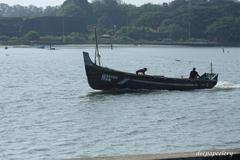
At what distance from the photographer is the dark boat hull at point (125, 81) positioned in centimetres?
4266

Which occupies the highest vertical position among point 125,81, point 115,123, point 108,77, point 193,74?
point 108,77

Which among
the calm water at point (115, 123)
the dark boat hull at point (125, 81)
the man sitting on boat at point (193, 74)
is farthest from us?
the man sitting on boat at point (193, 74)

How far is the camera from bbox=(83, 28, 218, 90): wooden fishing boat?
42.7 m

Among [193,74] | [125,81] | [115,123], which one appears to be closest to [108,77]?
[125,81]

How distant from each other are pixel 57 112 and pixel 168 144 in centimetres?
1209

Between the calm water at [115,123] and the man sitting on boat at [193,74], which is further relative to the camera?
the man sitting on boat at [193,74]

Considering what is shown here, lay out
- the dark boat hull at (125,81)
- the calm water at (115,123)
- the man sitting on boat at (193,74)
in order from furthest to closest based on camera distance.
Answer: the man sitting on boat at (193,74) → the dark boat hull at (125,81) → the calm water at (115,123)

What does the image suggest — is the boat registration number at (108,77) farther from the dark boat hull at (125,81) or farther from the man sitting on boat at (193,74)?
the man sitting on boat at (193,74)

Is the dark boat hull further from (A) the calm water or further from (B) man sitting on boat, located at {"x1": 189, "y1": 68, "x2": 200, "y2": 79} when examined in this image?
(A) the calm water

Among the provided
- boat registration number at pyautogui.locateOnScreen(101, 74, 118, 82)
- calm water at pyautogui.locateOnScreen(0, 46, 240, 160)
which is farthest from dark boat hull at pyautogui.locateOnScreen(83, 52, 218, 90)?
calm water at pyautogui.locateOnScreen(0, 46, 240, 160)

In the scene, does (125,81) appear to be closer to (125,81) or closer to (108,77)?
(125,81)

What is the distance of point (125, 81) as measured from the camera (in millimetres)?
43656

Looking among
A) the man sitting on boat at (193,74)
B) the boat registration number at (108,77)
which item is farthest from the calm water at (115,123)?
the man sitting on boat at (193,74)

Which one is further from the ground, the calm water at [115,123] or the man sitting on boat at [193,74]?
the man sitting on boat at [193,74]
